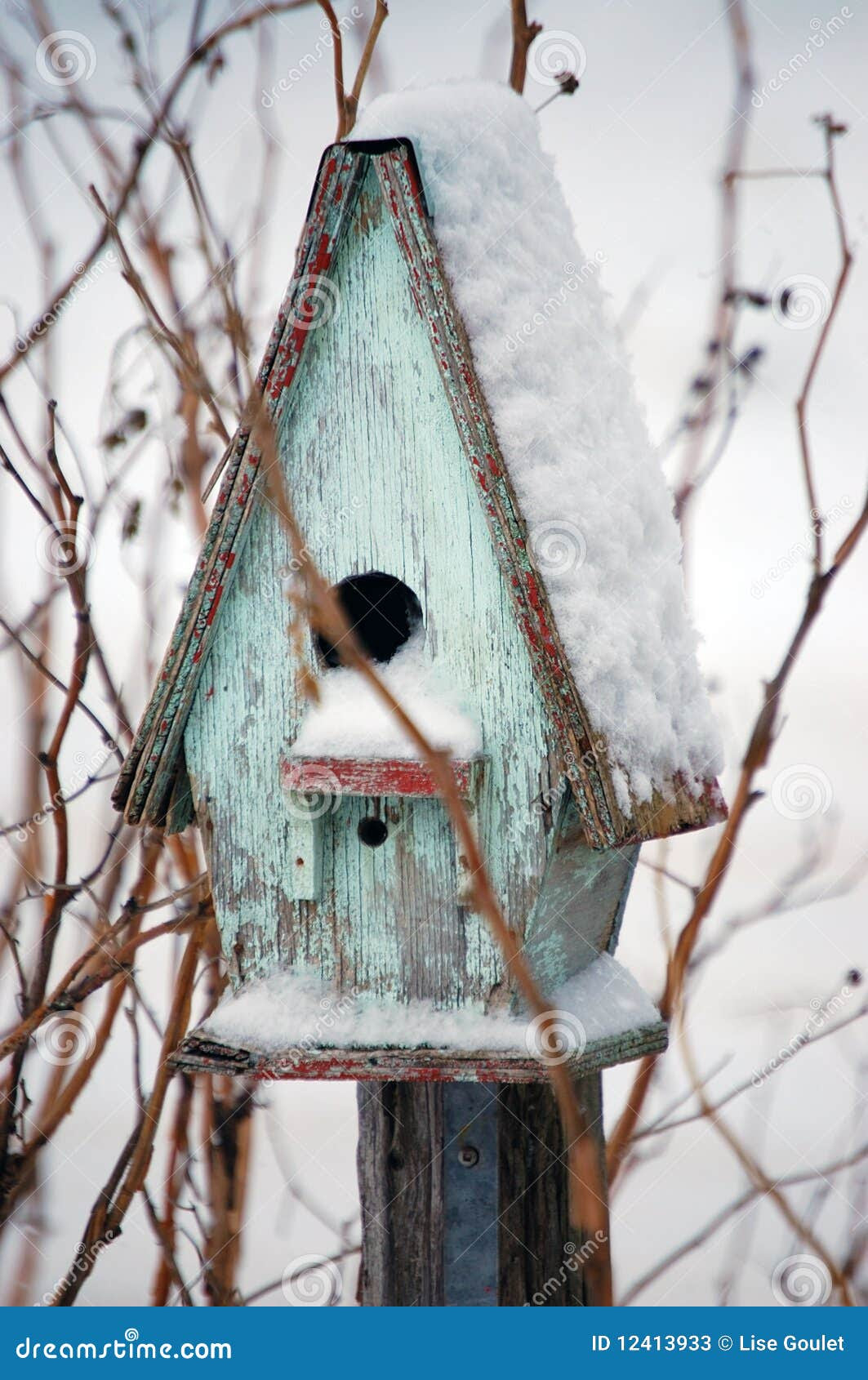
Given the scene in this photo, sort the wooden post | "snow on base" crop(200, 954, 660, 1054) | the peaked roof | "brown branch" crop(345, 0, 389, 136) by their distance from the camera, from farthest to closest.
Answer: "brown branch" crop(345, 0, 389, 136), the wooden post, "snow on base" crop(200, 954, 660, 1054), the peaked roof

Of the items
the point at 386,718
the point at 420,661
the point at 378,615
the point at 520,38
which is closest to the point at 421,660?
the point at 420,661

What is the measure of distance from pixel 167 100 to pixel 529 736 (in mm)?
1538

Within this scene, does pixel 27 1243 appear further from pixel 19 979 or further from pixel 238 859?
pixel 238 859

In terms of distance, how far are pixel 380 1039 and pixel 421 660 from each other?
555 millimetres

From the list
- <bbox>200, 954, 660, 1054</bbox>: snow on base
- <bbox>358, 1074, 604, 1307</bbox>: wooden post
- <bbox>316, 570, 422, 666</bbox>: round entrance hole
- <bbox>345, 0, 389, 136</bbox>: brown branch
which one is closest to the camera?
<bbox>200, 954, 660, 1054</bbox>: snow on base

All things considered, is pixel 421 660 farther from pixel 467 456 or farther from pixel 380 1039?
pixel 380 1039

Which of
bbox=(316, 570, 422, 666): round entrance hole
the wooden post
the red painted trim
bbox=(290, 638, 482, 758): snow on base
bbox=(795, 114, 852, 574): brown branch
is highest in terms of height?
bbox=(795, 114, 852, 574): brown branch

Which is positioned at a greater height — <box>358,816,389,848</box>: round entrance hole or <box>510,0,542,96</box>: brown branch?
<box>510,0,542,96</box>: brown branch

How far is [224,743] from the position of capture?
1.91m

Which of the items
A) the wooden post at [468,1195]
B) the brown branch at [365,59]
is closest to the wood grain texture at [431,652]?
the wooden post at [468,1195]

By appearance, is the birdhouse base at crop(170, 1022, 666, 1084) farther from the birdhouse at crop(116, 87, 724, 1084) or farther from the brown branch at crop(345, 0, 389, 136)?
the brown branch at crop(345, 0, 389, 136)

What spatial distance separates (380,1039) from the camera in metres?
1.83

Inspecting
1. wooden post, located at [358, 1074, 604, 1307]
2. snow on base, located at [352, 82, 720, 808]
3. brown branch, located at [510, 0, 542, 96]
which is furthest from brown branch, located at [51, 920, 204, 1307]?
brown branch, located at [510, 0, 542, 96]

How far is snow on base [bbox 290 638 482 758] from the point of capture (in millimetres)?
1761
